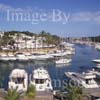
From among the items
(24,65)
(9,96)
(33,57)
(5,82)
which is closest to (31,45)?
(33,57)

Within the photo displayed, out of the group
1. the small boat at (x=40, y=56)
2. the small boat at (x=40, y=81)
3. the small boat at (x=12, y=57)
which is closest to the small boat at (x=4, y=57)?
the small boat at (x=12, y=57)

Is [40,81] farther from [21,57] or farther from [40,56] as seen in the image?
[40,56]

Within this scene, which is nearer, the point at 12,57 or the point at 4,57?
the point at 12,57

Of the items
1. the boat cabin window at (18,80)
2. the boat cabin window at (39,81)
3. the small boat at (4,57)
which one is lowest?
the boat cabin window at (39,81)

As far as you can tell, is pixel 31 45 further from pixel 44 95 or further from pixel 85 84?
pixel 44 95

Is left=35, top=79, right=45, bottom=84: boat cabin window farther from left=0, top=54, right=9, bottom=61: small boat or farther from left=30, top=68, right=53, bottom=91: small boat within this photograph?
left=0, top=54, right=9, bottom=61: small boat

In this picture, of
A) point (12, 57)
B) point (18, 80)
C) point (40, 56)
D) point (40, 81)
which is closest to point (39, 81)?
point (40, 81)

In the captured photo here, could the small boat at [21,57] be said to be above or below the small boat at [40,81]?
above

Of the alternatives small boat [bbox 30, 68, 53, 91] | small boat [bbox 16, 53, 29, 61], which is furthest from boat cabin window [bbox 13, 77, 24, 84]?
small boat [bbox 16, 53, 29, 61]

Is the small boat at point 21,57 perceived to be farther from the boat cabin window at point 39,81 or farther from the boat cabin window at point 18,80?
the boat cabin window at point 18,80

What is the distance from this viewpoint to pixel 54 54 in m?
27.6

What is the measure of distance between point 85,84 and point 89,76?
0.84 metres

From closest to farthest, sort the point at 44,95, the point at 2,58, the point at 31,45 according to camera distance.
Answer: the point at 44,95 → the point at 2,58 → the point at 31,45

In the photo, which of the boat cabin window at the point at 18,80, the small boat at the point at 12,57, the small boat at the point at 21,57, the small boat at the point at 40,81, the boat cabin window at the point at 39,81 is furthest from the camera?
the small boat at the point at 12,57
